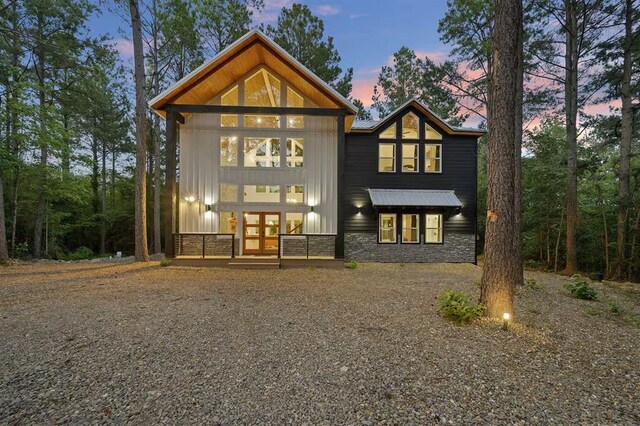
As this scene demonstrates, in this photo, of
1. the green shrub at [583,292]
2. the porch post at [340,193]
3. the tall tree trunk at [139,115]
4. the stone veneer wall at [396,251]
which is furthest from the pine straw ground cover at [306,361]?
the stone veneer wall at [396,251]

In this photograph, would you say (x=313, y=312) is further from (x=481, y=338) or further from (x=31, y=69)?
(x=31, y=69)

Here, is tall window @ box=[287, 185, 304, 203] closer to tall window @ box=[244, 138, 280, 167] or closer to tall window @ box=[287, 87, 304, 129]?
tall window @ box=[244, 138, 280, 167]

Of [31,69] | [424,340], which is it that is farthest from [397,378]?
[31,69]

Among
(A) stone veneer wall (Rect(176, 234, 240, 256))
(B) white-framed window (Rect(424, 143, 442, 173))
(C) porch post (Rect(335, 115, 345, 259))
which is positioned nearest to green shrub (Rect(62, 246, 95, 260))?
(A) stone veneer wall (Rect(176, 234, 240, 256))

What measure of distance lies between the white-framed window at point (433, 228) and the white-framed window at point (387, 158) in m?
2.84

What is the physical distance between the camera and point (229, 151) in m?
11.7

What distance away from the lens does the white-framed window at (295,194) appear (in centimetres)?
1184

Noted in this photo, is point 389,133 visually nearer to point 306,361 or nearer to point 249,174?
point 249,174

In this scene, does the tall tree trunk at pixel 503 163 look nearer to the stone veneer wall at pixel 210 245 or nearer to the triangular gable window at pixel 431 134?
the triangular gable window at pixel 431 134

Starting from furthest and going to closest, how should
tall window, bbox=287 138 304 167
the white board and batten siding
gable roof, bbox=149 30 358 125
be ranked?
tall window, bbox=287 138 304 167 → the white board and batten siding → gable roof, bbox=149 30 358 125

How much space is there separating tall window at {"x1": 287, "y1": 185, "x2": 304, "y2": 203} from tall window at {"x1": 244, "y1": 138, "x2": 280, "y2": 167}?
46.5 inches

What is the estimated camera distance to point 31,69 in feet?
43.8

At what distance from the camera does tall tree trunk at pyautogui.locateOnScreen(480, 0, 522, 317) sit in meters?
4.61

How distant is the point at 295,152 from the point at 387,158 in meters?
4.41
